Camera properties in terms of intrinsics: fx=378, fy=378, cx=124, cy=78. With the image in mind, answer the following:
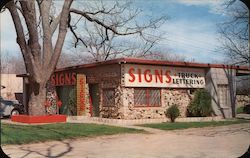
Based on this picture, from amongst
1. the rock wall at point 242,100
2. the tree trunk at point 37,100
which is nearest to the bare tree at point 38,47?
the tree trunk at point 37,100

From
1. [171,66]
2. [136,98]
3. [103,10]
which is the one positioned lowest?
[136,98]

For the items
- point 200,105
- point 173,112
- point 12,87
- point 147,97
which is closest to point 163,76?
point 147,97

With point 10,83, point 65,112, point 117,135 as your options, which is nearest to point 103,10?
point 65,112

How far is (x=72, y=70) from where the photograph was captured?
22047mm

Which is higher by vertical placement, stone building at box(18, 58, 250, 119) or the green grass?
stone building at box(18, 58, 250, 119)

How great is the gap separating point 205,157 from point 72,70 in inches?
589

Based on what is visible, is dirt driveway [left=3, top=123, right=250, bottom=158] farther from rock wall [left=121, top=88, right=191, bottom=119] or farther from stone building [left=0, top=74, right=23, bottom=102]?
stone building [left=0, top=74, right=23, bottom=102]

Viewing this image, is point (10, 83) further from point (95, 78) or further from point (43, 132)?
point (43, 132)

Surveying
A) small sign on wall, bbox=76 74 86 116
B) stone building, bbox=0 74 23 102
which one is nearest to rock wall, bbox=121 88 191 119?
small sign on wall, bbox=76 74 86 116

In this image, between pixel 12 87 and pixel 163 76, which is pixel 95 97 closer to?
pixel 163 76

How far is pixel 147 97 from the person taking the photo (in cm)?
1920

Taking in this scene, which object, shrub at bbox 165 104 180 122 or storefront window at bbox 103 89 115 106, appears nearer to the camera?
shrub at bbox 165 104 180 122

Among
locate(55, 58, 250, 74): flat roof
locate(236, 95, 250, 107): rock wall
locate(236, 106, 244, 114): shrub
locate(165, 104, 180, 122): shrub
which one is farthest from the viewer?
locate(236, 106, 244, 114): shrub

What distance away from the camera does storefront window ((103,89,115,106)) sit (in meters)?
19.0
